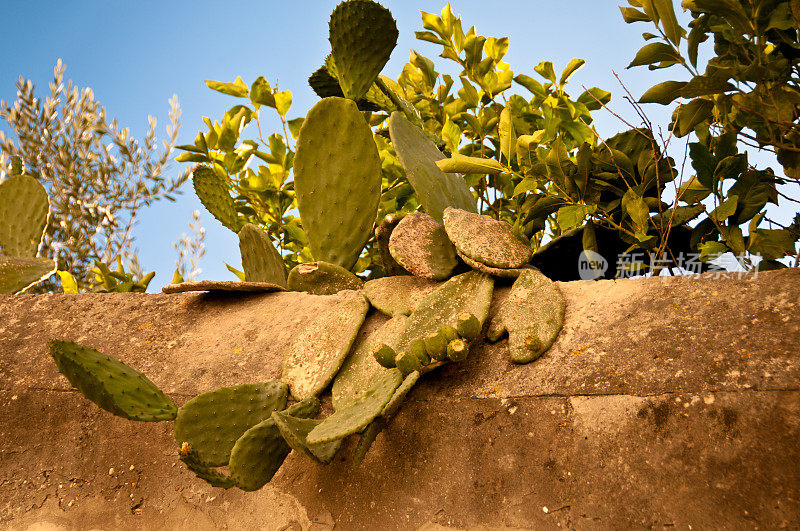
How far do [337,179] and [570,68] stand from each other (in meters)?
0.83

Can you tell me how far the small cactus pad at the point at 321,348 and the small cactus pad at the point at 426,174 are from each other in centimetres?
32

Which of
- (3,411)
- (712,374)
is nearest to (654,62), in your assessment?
(712,374)

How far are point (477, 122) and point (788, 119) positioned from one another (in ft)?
3.24

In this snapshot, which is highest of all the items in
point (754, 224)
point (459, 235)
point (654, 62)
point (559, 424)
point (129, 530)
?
point (654, 62)

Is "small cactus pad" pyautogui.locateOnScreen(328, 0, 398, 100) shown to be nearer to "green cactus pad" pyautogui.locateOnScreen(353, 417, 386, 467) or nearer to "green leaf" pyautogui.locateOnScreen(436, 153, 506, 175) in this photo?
"green leaf" pyautogui.locateOnScreen(436, 153, 506, 175)

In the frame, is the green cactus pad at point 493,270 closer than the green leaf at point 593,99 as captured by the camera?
Yes

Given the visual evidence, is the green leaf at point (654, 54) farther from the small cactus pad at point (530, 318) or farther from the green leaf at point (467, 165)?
the small cactus pad at point (530, 318)

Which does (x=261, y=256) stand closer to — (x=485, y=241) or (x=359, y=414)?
(x=485, y=241)

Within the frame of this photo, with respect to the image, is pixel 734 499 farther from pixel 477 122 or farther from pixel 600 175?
pixel 477 122

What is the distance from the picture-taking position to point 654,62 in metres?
1.28

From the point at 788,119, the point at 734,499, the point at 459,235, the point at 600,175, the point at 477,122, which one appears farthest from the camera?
the point at 477,122

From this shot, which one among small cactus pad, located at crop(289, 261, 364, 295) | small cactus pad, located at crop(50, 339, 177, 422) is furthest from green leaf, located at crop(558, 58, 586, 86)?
small cactus pad, located at crop(50, 339, 177, 422)

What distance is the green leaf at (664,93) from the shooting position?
120cm

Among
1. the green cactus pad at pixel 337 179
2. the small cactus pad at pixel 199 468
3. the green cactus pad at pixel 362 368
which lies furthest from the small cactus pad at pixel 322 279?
the small cactus pad at pixel 199 468
